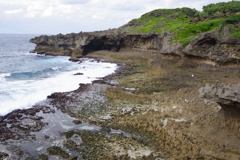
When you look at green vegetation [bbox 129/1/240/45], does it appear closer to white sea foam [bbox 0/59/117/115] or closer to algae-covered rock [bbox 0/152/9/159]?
white sea foam [bbox 0/59/117/115]

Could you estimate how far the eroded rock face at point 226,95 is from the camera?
1372cm

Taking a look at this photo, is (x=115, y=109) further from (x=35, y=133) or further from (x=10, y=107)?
(x=10, y=107)

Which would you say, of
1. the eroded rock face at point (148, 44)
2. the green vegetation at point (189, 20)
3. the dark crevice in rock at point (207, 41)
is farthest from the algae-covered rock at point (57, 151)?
the green vegetation at point (189, 20)

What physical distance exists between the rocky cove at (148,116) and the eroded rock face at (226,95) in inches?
A: 2.3

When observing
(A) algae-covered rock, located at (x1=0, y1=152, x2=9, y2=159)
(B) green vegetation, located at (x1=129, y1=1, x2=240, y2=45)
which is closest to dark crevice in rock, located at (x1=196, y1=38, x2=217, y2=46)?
(B) green vegetation, located at (x1=129, y1=1, x2=240, y2=45)

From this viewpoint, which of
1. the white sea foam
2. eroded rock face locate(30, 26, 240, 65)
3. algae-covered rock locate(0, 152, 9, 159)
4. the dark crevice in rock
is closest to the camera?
algae-covered rock locate(0, 152, 9, 159)

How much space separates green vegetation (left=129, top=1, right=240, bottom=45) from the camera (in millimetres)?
43656

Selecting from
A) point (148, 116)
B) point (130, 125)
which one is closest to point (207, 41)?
point (148, 116)

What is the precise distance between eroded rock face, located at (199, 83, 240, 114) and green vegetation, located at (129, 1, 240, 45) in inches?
914

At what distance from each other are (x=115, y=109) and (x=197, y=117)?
7648 mm

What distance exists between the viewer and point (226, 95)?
1395cm

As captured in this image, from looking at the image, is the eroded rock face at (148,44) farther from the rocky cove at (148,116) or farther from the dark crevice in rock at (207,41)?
the rocky cove at (148,116)

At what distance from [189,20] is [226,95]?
152 feet

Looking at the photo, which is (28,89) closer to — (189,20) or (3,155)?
(3,155)
